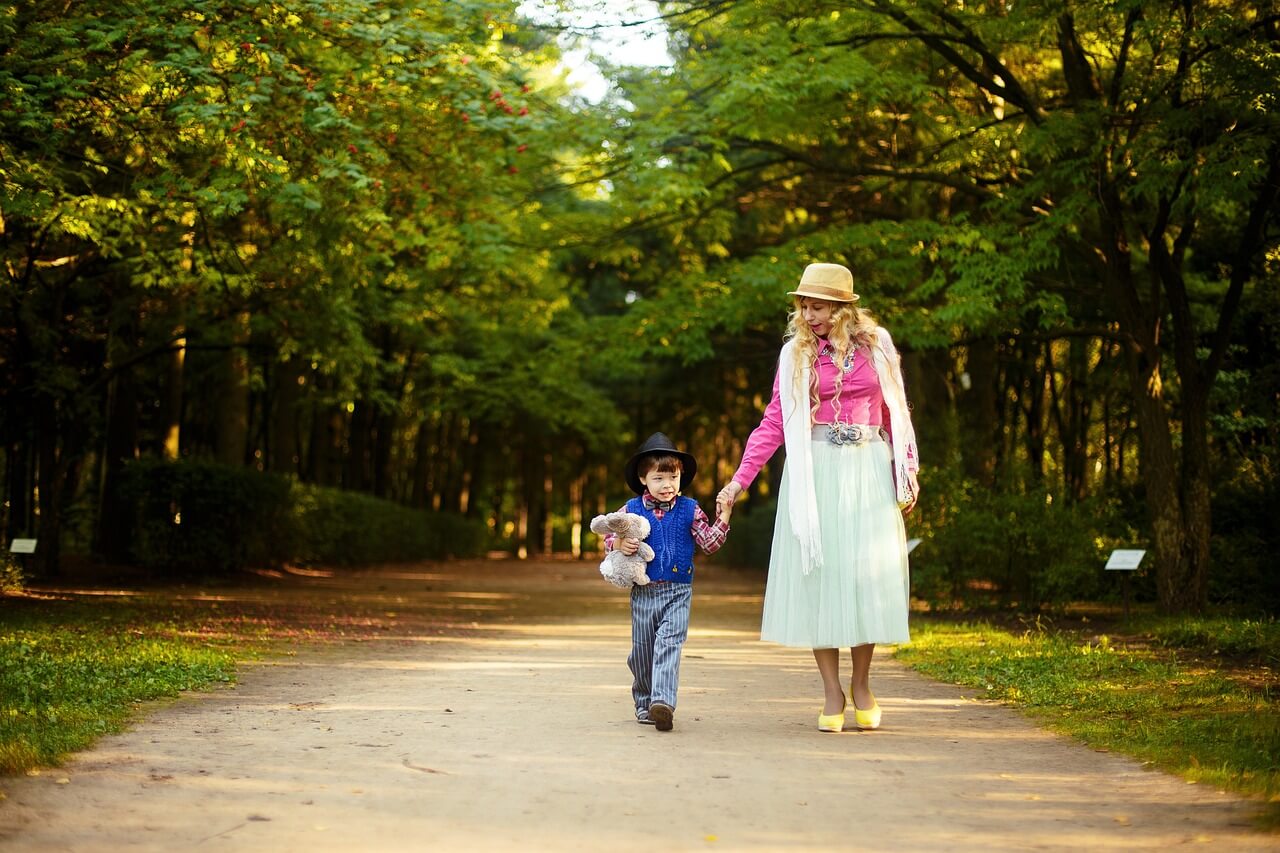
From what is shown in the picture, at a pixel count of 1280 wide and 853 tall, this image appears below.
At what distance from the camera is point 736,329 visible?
1925cm

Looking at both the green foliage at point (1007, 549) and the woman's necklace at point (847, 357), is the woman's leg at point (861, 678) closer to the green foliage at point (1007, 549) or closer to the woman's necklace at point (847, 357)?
the woman's necklace at point (847, 357)

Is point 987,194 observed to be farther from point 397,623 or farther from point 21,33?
point 21,33

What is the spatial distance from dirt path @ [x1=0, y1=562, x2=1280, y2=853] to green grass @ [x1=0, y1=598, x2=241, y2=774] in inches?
10.1

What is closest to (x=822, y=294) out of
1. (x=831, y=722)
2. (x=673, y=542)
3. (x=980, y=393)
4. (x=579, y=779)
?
(x=673, y=542)

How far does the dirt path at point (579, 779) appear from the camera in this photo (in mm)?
4836

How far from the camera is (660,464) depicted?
773 centimetres

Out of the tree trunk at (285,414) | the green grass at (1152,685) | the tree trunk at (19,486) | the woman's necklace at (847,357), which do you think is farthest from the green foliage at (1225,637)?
the tree trunk at (19,486)

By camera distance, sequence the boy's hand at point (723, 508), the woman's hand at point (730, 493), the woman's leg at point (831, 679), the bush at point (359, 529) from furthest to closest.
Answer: the bush at point (359, 529), the woman's leg at point (831, 679), the boy's hand at point (723, 508), the woman's hand at point (730, 493)

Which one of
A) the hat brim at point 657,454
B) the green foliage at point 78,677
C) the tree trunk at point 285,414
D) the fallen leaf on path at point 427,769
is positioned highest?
the tree trunk at point 285,414

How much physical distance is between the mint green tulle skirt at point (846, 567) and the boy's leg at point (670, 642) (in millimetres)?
458

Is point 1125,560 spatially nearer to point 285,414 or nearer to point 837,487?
point 837,487

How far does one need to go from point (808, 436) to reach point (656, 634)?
1.31m

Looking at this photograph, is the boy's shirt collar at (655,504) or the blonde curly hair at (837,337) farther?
the boy's shirt collar at (655,504)

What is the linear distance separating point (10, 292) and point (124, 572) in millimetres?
7000
